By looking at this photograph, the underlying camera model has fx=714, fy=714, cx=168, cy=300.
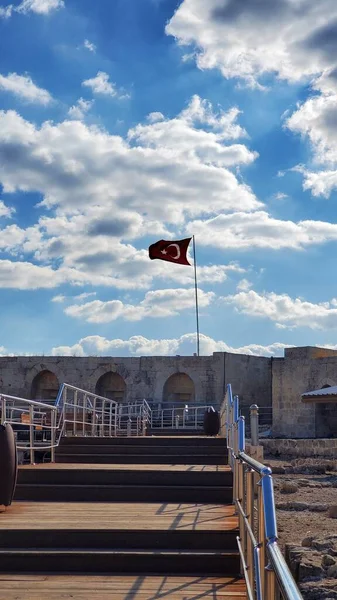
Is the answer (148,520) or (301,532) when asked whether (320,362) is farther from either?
(148,520)

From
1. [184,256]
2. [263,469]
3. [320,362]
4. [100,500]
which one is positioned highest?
[184,256]

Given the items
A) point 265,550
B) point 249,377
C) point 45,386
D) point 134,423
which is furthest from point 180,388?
point 265,550

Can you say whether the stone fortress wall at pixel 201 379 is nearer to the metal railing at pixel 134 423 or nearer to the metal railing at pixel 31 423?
the metal railing at pixel 134 423

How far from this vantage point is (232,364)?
2520 cm

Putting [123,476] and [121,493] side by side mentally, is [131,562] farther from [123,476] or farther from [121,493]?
[123,476]

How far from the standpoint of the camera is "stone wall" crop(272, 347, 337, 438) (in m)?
22.3

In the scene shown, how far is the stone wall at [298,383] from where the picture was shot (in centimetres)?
2231

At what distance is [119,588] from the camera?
4480mm

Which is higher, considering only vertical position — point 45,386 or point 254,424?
point 45,386

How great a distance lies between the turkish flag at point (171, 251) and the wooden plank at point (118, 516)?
628 inches

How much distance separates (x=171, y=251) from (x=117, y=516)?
55.5 ft

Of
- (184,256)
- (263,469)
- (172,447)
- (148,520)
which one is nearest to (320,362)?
(184,256)

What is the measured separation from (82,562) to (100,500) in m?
2.02

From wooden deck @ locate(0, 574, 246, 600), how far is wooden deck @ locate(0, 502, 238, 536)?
0.64 metres
